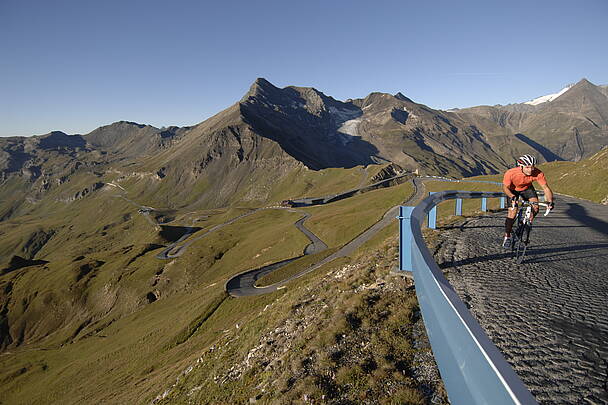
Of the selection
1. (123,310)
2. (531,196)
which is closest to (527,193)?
(531,196)

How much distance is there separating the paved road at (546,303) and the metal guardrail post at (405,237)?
127 cm

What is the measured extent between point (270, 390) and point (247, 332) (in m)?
→ 9.17

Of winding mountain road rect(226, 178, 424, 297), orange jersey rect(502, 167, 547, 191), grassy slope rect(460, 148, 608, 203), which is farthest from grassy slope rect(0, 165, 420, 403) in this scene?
grassy slope rect(460, 148, 608, 203)

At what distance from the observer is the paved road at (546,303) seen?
4.27 m

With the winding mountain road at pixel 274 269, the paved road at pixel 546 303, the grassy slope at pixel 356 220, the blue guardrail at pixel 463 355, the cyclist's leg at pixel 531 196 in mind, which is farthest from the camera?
the grassy slope at pixel 356 220

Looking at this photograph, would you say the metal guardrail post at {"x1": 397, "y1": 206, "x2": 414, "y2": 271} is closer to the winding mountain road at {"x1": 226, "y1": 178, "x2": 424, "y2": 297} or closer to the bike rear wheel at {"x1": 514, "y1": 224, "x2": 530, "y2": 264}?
the bike rear wheel at {"x1": 514, "y1": 224, "x2": 530, "y2": 264}

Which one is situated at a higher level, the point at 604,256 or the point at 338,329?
the point at 604,256

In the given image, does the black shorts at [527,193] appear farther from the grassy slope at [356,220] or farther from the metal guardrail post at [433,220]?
the grassy slope at [356,220]

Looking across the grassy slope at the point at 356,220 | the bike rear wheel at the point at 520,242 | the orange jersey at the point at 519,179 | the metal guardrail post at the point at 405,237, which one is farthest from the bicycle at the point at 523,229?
the grassy slope at the point at 356,220

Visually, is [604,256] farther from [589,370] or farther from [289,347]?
[289,347]

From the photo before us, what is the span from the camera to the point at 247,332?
15.9 m

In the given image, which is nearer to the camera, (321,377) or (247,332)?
(321,377)

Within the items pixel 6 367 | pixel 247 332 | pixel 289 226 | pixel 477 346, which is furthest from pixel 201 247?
pixel 477 346

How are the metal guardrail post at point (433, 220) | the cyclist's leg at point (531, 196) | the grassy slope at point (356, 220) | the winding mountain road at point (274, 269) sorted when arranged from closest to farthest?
the cyclist's leg at point (531, 196)
the metal guardrail post at point (433, 220)
the winding mountain road at point (274, 269)
the grassy slope at point (356, 220)
